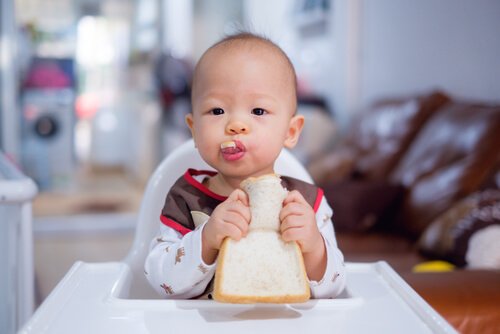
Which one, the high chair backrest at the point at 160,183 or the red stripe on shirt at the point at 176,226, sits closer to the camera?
the red stripe on shirt at the point at 176,226

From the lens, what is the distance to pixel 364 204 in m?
2.50

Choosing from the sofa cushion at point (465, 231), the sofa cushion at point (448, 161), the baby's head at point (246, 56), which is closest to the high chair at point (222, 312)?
the baby's head at point (246, 56)

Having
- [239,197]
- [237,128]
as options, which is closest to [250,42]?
[237,128]

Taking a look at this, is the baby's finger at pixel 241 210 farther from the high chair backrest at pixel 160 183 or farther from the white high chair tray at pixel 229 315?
the high chair backrest at pixel 160 183

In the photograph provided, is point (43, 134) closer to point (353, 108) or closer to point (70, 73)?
point (70, 73)

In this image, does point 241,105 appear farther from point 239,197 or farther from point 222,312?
point 222,312

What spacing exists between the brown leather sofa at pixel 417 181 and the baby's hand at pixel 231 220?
2.30 ft

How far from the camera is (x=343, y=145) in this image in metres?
3.42

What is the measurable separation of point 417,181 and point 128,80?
10.0ft

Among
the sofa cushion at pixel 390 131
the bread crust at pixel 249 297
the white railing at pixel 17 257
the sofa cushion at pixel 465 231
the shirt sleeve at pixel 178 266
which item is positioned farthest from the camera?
the sofa cushion at pixel 390 131

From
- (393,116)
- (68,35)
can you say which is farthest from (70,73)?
(393,116)

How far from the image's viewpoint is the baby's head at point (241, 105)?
90cm

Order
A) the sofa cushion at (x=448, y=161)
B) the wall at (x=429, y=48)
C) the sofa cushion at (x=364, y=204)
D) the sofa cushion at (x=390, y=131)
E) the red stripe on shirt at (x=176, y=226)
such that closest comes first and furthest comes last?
the red stripe on shirt at (x=176, y=226) → the sofa cushion at (x=448, y=161) → the sofa cushion at (x=364, y=204) → the wall at (x=429, y=48) → the sofa cushion at (x=390, y=131)

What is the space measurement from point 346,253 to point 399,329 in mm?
1512
